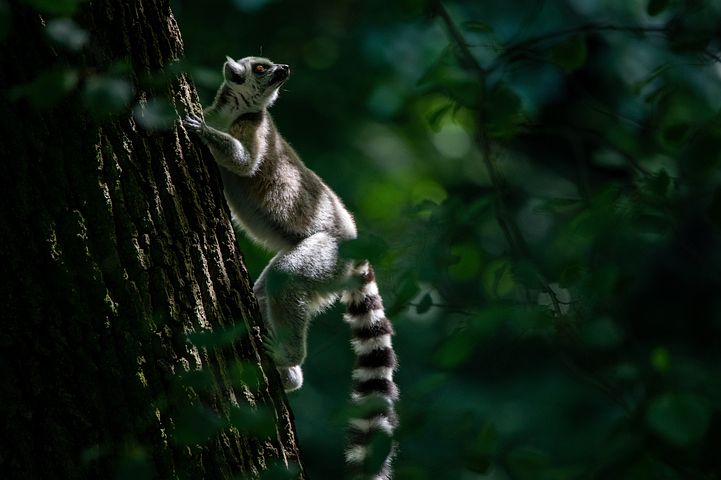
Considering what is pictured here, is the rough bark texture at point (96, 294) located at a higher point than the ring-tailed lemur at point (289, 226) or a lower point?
higher

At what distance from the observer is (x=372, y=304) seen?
3.98 m

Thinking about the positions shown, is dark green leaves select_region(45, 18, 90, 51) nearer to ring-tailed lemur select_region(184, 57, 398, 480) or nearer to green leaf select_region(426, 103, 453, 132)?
green leaf select_region(426, 103, 453, 132)

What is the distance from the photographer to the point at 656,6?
180 centimetres

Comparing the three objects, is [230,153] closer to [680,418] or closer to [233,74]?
[233,74]

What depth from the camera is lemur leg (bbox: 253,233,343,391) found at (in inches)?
146

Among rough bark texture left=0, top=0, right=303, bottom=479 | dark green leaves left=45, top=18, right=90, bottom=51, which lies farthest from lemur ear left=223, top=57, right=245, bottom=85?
dark green leaves left=45, top=18, right=90, bottom=51

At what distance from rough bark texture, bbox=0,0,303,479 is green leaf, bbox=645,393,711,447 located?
0.87m

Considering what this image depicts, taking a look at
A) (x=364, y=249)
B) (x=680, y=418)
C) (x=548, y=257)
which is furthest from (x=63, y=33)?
(x=680, y=418)

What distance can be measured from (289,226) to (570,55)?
7.20 ft

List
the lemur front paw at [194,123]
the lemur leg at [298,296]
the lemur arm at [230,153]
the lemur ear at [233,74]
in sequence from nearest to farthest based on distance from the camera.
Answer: the lemur front paw at [194,123] → the lemur arm at [230,153] → the lemur leg at [298,296] → the lemur ear at [233,74]

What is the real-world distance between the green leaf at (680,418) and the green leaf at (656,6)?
0.88 meters

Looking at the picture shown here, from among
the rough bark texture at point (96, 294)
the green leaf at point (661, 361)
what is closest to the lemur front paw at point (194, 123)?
the rough bark texture at point (96, 294)

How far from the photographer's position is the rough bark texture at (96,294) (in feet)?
6.34

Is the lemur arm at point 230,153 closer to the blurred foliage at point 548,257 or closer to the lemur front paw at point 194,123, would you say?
the lemur front paw at point 194,123
